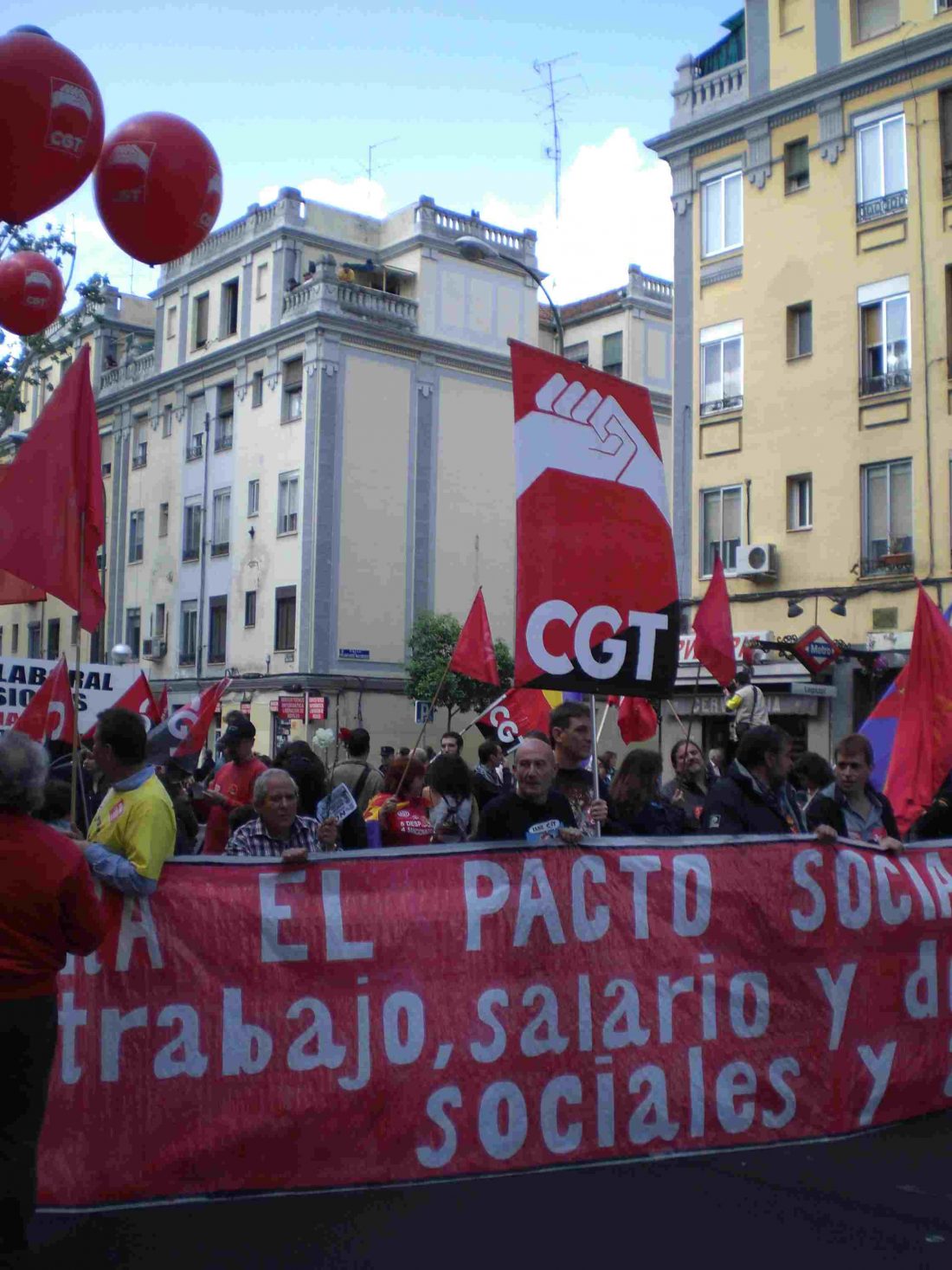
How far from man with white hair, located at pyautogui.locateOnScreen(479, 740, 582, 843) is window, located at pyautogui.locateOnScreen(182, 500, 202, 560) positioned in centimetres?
Answer: 3931

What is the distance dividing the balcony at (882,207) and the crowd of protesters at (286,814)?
1611 centimetres

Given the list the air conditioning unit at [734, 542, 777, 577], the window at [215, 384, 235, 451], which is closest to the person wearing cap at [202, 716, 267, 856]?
the air conditioning unit at [734, 542, 777, 577]

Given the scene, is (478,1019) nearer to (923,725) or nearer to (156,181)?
(923,725)

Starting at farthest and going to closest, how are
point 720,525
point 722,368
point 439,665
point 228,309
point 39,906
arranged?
Answer: point 228,309
point 439,665
point 722,368
point 720,525
point 39,906

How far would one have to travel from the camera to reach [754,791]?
708cm

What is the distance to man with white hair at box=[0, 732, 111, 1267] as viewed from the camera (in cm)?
435

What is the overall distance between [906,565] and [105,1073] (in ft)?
66.7

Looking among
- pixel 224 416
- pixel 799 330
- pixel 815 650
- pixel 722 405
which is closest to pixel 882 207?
pixel 799 330

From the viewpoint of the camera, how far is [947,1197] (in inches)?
206

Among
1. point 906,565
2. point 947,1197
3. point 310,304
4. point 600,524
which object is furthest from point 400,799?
point 310,304

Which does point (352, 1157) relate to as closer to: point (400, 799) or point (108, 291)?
point (400, 799)

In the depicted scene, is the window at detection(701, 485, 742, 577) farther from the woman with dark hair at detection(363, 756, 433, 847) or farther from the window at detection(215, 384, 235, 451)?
the window at detection(215, 384, 235, 451)

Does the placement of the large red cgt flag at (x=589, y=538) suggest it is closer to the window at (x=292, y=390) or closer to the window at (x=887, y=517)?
the window at (x=887, y=517)

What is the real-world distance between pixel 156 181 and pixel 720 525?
19.4 meters
